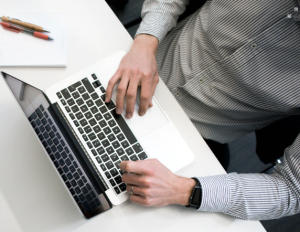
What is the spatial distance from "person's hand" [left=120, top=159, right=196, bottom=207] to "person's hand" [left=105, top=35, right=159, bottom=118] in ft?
0.44

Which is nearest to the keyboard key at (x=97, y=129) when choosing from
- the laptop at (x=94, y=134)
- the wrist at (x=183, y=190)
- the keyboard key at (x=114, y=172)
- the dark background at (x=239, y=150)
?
the laptop at (x=94, y=134)

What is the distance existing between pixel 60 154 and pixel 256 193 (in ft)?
1.58

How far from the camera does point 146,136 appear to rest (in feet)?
2.11

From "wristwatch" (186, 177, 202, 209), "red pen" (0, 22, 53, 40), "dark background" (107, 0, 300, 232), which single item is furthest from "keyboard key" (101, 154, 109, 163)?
"dark background" (107, 0, 300, 232)

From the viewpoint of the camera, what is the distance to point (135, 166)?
573mm

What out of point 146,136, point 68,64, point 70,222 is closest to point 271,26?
point 146,136

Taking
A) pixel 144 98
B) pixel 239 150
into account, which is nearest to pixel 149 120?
pixel 144 98

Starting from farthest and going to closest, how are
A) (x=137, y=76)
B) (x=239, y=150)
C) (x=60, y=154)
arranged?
(x=239, y=150) → (x=137, y=76) → (x=60, y=154)

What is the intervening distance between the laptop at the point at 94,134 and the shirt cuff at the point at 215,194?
0.23ft

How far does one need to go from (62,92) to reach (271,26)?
0.55 metres

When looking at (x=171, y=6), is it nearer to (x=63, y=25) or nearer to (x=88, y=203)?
(x=63, y=25)

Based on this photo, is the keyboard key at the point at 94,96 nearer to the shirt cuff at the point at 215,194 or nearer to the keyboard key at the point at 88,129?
the keyboard key at the point at 88,129

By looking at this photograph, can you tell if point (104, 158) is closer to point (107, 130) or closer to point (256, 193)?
point (107, 130)

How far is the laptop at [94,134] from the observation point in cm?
56
